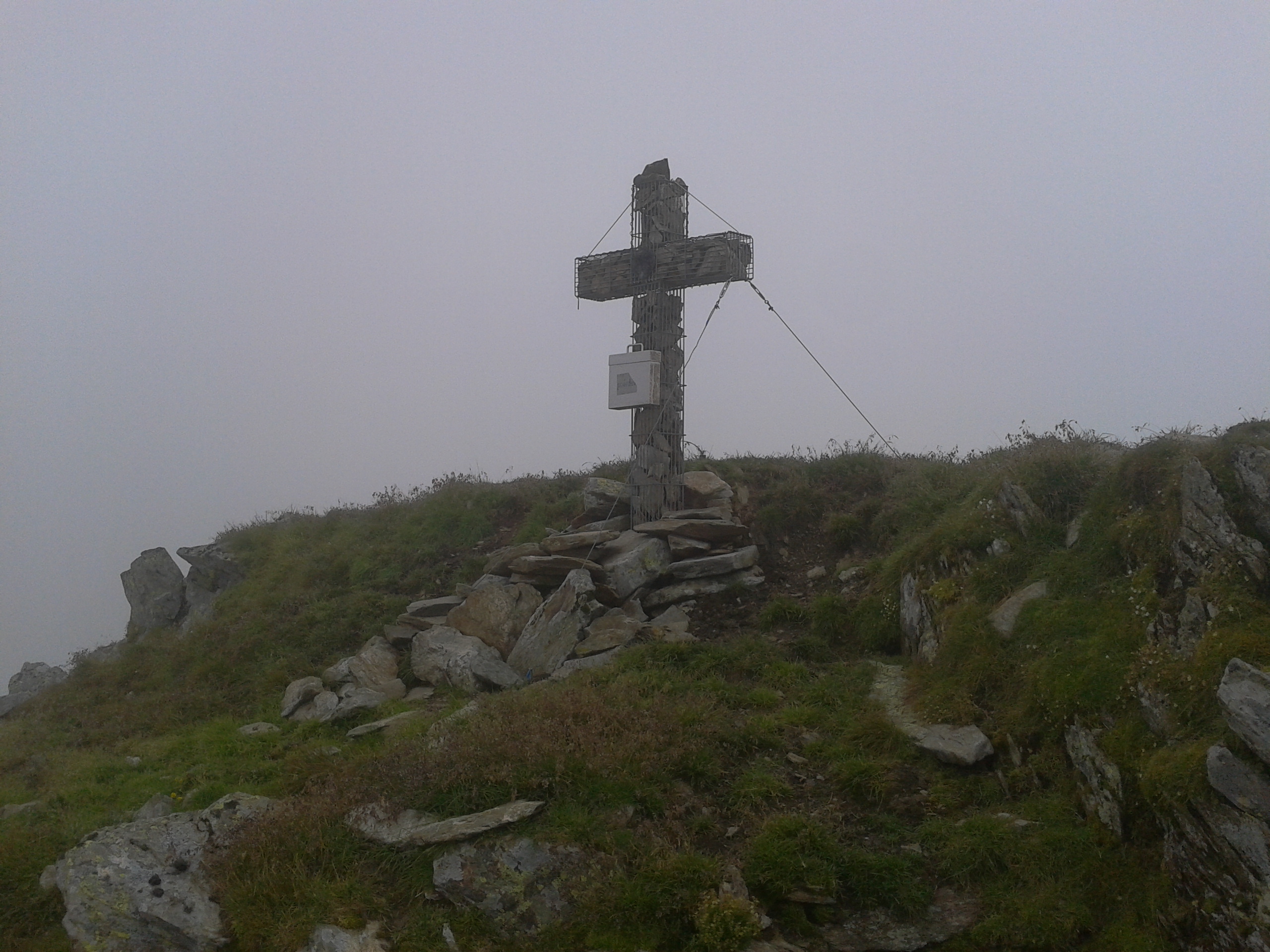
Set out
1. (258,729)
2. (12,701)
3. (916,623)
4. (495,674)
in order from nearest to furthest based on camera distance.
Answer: (916,623)
(258,729)
(495,674)
(12,701)

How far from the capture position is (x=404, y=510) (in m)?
19.9

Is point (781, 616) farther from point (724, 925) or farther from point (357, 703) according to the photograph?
point (724, 925)

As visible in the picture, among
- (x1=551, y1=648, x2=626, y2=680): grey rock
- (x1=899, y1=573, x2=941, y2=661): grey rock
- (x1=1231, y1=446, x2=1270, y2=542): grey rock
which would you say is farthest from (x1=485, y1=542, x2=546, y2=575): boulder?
(x1=1231, y1=446, x2=1270, y2=542): grey rock

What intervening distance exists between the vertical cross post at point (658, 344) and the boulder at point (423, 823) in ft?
26.1

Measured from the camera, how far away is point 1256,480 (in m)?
8.01

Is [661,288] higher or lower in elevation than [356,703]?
higher

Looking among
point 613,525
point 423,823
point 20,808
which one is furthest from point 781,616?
point 20,808

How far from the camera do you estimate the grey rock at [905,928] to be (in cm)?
652

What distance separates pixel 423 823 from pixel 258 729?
206 inches

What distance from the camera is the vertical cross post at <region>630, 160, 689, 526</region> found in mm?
15500

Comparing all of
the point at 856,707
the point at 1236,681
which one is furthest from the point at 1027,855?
the point at 856,707

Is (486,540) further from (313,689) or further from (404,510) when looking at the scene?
(313,689)

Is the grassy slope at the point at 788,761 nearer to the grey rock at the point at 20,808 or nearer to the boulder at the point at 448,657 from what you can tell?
the grey rock at the point at 20,808

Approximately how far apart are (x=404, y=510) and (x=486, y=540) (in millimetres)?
2999
